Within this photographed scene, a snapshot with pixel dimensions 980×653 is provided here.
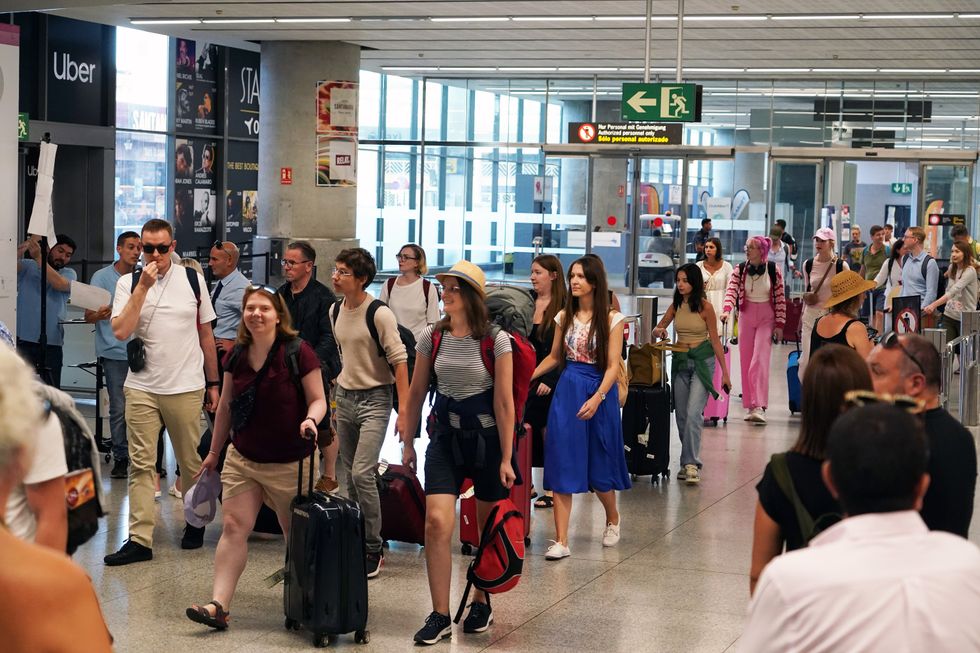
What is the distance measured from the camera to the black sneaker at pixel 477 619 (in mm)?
5719

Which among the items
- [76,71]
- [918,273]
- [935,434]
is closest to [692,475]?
[935,434]

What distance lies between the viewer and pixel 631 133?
15391mm

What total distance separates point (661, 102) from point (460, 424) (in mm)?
10004

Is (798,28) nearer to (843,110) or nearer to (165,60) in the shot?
(843,110)

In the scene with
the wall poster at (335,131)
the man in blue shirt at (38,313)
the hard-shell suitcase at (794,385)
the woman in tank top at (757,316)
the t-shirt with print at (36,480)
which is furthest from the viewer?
the wall poster at (335,131)

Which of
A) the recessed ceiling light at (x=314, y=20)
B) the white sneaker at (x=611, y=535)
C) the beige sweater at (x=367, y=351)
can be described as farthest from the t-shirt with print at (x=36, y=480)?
the recessed ceiling light at (x=314, y=20)

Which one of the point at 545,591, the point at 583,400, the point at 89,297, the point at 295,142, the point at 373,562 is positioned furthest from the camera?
the point at 295,142

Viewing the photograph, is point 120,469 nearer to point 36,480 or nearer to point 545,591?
point 545,591

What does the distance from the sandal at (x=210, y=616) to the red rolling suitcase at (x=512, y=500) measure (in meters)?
1.48

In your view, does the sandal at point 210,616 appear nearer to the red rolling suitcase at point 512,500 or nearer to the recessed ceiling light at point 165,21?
the red rolling suitcase at point 512,500

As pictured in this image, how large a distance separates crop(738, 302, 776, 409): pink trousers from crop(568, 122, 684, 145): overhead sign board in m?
3.34

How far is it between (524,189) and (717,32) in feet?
34.7

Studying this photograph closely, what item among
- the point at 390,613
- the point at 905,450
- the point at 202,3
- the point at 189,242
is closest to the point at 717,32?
the point at 202,3

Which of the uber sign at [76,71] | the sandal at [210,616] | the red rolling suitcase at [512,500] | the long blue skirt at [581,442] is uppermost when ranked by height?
the uber sign at [76,71]
